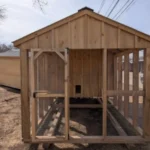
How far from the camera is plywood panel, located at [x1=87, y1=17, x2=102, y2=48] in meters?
4.16

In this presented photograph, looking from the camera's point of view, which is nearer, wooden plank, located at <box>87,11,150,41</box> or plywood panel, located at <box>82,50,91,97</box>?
wooden plank, located at <box>87,11,150,41</box>

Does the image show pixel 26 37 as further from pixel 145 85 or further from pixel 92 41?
pixel 145 85

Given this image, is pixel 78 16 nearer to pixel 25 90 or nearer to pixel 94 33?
pixel 94 33

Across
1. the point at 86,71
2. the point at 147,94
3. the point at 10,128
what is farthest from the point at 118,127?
the point at 10,128

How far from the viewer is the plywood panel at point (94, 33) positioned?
13.6ft

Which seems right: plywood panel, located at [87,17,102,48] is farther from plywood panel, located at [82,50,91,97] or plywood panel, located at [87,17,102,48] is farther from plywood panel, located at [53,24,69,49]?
plywood panel, located at [82,50,91,97]

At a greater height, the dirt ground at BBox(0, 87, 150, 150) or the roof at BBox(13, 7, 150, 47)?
the roof at BBox(13, 7, 150, 47)

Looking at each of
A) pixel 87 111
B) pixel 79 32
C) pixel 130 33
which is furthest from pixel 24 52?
pixel 87 111

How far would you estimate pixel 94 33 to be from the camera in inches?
164

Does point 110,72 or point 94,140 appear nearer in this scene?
point 94,140

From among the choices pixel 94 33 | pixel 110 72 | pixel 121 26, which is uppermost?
pixel 121 26

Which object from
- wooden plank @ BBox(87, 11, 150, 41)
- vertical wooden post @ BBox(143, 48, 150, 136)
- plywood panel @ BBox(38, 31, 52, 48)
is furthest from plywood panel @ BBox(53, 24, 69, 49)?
vertical wooden post @ BBox(143, 48, 150, 136)

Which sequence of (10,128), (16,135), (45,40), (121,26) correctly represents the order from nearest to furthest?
(121,26) < (45,40) < (16,135) < (10,128)

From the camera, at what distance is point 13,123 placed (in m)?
6.25
